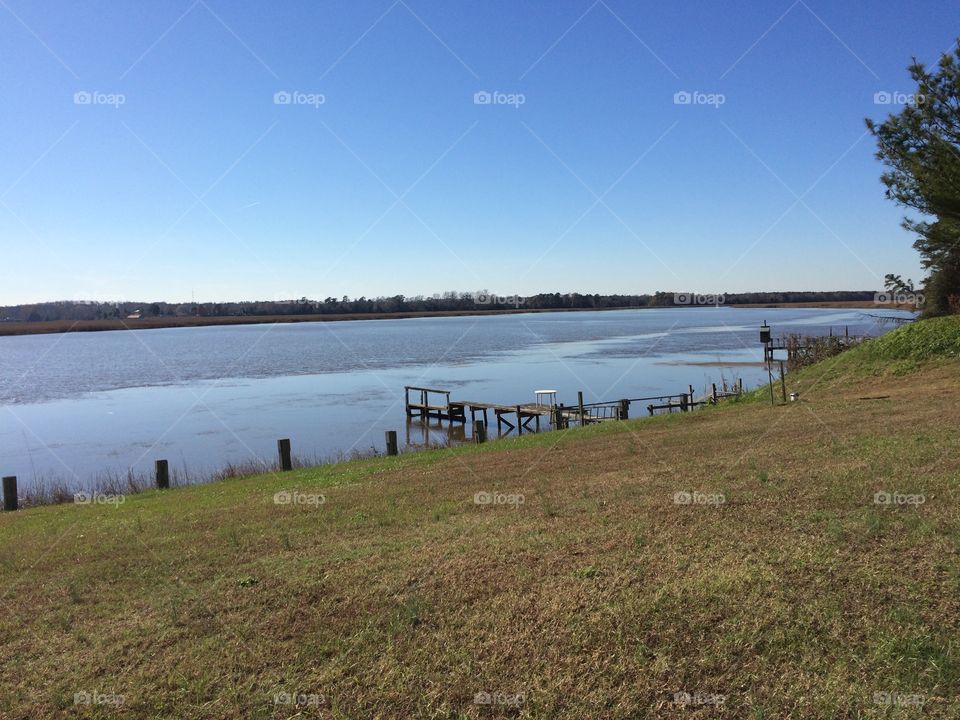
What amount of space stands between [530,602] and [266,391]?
47097mm

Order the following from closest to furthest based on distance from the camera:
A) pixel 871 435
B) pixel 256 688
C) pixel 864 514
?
pixel 256 688
pixel 864 514
pixel 871 435

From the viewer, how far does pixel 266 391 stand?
51.1 meters

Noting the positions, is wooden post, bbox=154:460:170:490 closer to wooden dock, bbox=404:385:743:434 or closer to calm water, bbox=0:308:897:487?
calm water, bbox=0:308:897:487

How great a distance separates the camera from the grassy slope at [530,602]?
17.2 ft

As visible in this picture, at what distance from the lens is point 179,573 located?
8.30 metres

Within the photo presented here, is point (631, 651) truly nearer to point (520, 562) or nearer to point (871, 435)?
point (520, 562)

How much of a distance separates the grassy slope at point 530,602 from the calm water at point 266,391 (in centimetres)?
1894

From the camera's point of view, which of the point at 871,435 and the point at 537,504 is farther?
the point at 871,435

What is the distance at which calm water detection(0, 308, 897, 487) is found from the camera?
31.4m

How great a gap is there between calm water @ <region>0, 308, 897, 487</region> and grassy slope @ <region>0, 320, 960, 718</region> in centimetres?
1894

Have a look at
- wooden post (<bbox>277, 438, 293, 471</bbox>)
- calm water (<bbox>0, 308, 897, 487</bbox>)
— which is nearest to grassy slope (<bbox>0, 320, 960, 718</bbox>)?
wooden post (<bbox>277, 438, 293, 471</bbox>)

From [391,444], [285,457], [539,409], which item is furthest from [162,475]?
[539,409]

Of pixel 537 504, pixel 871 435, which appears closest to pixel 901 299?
pixel 871 435

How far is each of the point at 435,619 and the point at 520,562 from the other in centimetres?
143
